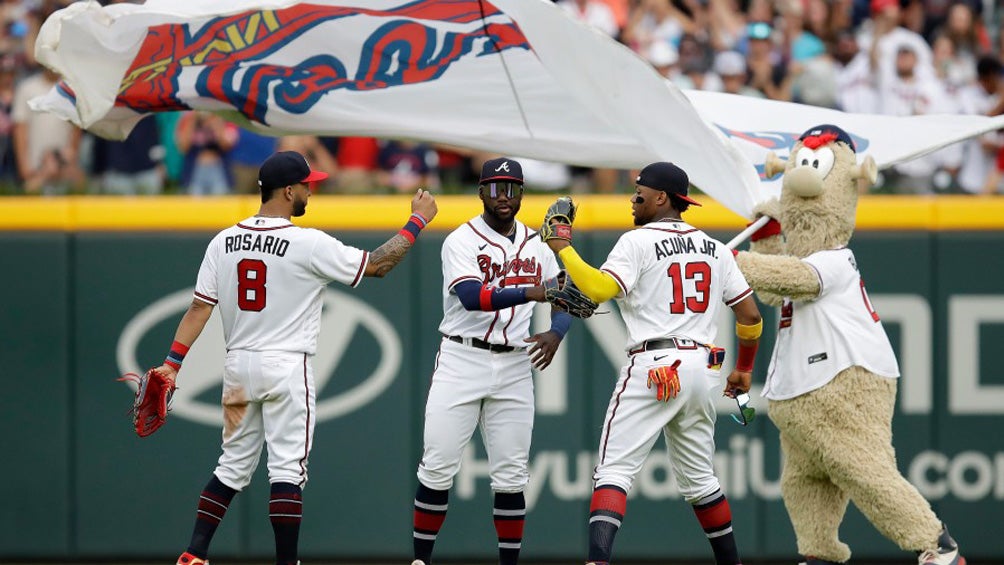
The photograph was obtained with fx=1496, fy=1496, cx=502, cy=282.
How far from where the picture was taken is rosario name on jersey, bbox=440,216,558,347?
7.66m

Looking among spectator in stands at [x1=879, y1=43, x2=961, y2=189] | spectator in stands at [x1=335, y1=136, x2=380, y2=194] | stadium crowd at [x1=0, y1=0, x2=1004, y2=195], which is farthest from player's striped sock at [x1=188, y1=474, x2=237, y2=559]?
spectator in stands at [x1=879, y1=43, x2=961, y2=189]

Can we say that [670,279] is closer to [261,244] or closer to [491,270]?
[491,270]

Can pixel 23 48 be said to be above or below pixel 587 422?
above

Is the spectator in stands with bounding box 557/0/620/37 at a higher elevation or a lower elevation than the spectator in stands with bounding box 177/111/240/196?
higher

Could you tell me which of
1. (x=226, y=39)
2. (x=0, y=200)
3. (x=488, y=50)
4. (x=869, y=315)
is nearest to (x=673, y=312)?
(x=869, y=315)

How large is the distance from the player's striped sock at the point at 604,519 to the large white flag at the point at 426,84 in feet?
5.93

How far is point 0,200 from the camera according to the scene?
993cm

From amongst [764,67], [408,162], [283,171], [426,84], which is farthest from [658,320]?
[764,67]

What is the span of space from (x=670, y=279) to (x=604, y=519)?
121 centimetres

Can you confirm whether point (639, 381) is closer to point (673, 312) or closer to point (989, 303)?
point (673, 312)

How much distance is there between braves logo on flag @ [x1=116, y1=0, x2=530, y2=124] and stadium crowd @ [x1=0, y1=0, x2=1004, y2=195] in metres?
1.76

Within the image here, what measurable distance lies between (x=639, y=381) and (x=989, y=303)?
11.9ft

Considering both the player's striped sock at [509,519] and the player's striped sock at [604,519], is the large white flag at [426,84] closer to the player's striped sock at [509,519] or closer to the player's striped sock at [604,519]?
the player's striped sock at [604,519]

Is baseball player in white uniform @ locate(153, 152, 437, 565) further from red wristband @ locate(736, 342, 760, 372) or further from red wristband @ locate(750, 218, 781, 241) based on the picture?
red wristband @ locate(750, 218, 781, 241)
